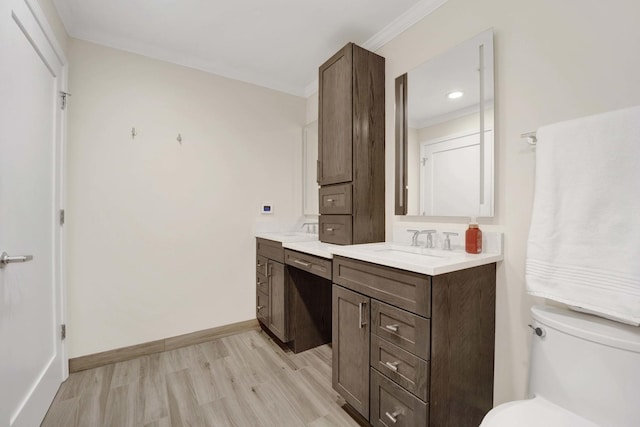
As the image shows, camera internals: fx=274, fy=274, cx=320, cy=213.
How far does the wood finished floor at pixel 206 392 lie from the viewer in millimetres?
1490

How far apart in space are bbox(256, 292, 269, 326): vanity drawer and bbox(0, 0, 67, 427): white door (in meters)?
1.36

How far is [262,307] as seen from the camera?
2.49 meters

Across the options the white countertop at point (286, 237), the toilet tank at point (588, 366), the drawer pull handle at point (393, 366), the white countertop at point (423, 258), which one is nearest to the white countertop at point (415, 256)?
the white countertop at point (423, 258)

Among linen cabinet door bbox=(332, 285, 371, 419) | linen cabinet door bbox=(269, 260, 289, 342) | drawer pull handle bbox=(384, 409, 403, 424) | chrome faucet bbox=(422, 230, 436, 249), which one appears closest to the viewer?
drawer pull handle bbox=(384, 409, 403, 424)

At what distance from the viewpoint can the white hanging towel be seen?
90 cm

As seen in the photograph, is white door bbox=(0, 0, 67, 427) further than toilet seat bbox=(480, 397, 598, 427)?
Yes

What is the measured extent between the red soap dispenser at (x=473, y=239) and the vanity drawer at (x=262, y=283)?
163 cm

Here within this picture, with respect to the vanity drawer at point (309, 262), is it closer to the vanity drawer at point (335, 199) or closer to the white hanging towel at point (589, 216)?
the vanity drawer at point (335, 199)

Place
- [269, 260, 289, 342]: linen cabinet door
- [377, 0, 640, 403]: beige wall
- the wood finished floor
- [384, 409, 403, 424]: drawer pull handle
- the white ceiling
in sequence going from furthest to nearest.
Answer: [269, 260, 289, 342]: linen cabinet door → the white ceiling → the wood finished floor → [384, 409, 403, 424]: drawer pull handle → [377, 0, 640, 403]: beige wall

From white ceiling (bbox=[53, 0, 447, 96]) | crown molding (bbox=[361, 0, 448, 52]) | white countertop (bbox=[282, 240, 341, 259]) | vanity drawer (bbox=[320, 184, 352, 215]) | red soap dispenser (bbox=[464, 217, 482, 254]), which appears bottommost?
white countertop (bbox=[282, 240, 341, 259])

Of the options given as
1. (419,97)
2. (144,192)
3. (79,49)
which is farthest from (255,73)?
(419,97)

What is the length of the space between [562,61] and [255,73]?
230 cm

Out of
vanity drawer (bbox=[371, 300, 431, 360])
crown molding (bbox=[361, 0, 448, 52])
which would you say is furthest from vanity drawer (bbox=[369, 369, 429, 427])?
crown molding (bbox=[361, 0, 448, 52])

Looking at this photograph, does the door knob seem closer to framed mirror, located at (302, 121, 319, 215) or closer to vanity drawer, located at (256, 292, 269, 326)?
vanity drawer, located at (256, 292, 269, 326)
